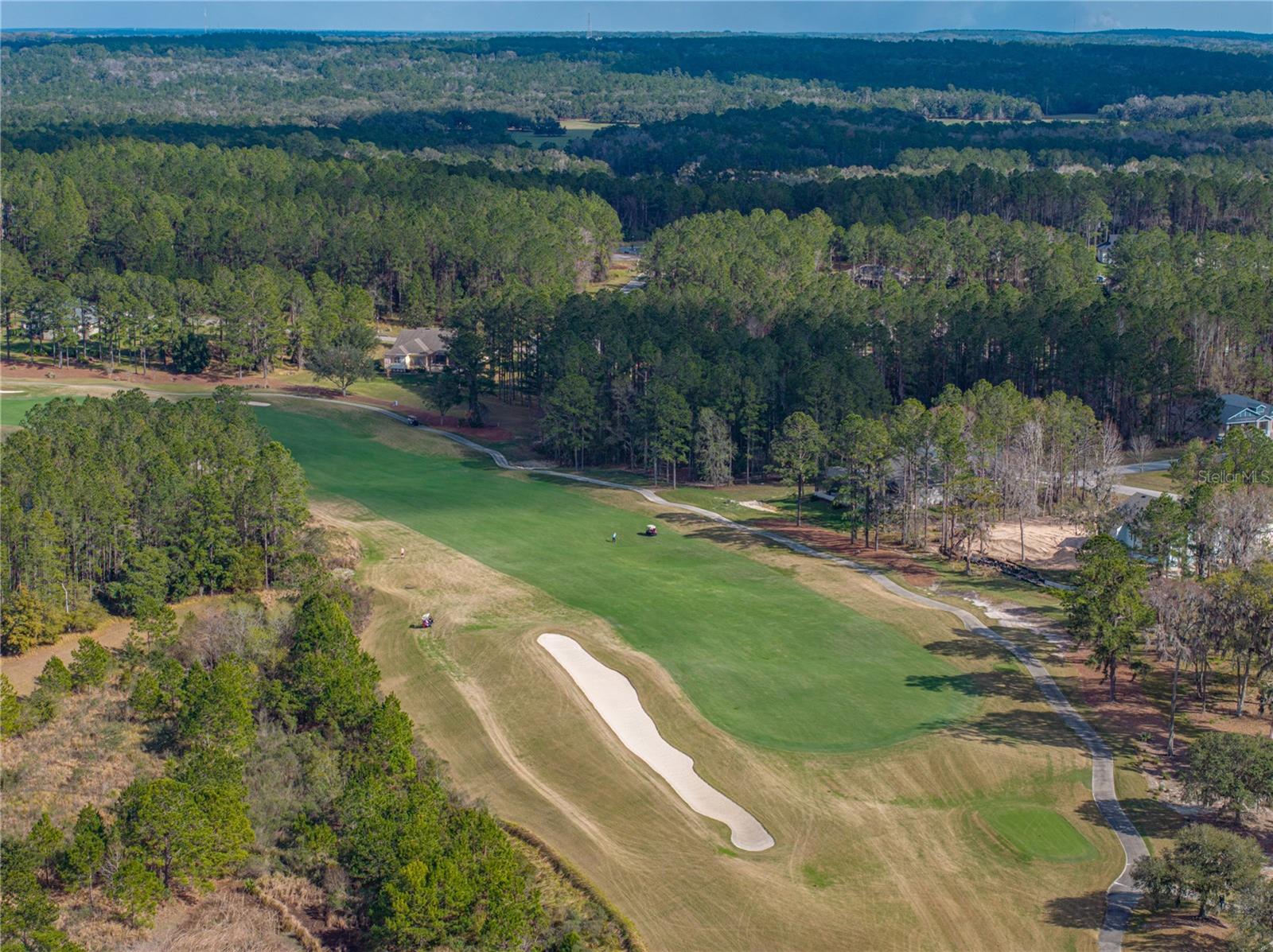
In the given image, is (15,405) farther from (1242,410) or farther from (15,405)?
(1242,410)

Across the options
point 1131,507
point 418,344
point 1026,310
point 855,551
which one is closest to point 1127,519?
point 1131,507

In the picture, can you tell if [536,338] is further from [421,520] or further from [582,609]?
[582,609]

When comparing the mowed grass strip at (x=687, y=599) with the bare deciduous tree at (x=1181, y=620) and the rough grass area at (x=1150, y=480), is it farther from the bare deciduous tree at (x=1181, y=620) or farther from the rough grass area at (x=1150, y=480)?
the rough grass area at (x=1150, y=480)

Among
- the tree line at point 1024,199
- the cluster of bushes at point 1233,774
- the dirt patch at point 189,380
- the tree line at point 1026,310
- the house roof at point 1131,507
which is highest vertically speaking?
the tree line at point 1024,199

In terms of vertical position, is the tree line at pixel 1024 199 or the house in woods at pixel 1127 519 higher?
the tree line at pixel 1024 199

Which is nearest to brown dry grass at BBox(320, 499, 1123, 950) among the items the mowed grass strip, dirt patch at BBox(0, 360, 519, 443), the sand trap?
the sand trap

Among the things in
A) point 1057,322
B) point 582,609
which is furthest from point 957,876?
point 1057,322

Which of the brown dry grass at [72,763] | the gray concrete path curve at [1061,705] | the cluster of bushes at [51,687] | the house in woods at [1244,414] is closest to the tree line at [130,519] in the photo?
the cluster of bushes at [51,687]
